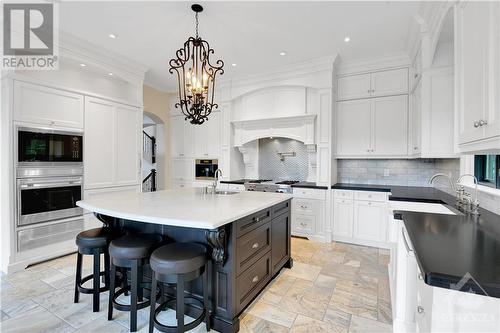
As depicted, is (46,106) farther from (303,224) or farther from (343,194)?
(343,194)

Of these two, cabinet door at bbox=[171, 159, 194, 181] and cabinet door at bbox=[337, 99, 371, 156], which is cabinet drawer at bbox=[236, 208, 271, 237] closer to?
cabinet door at bbox=[337, 99, 371, 156]

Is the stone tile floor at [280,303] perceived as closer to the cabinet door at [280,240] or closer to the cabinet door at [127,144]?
the cabinet door at [280,240]

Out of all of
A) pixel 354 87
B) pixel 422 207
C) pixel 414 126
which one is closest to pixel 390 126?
pixel 414 126

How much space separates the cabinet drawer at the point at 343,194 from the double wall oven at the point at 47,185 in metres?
3.98

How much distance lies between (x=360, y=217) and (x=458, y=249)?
291 centimetres

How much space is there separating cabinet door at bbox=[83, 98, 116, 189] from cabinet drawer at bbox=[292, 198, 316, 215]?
10.4 ft

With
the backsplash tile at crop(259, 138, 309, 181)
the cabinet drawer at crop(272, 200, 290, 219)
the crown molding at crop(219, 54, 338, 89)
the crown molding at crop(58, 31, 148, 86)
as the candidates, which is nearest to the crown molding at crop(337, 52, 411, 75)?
the crown molding at crop(219, 54, 338, 89)

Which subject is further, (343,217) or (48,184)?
(343,217)

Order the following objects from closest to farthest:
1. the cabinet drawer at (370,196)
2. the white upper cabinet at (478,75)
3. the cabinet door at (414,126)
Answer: the white upper cabinet at (478,75) → the cabinet door at (414,126) → the cabinet drawer at (370,196)

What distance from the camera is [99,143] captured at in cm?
391

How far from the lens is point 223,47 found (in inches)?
146

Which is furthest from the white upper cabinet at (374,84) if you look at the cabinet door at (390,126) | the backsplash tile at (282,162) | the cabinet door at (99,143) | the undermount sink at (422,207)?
the cabinet door at (99,143)

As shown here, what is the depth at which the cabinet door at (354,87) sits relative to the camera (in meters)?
4.08

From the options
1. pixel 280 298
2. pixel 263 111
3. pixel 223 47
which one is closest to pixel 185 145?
pixel 263 111
